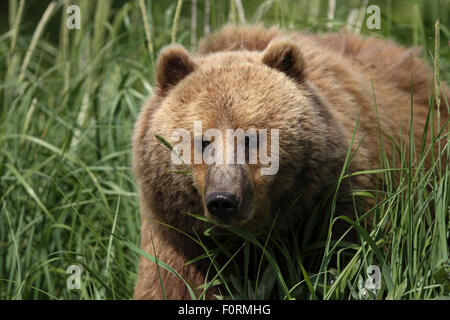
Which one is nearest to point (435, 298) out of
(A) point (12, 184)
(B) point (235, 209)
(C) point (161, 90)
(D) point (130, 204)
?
(B) point (235, 209)

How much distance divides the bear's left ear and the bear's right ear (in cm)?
44

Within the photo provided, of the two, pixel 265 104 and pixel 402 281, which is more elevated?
pixel 265 104

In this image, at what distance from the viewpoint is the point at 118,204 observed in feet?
12.6

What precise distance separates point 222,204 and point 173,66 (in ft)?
3.43

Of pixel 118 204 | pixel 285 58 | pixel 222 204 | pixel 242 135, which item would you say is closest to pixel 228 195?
pixel 222 204

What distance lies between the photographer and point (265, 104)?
3.64 m

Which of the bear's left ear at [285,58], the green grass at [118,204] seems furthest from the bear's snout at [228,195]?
the bear's left ear at [285,58]

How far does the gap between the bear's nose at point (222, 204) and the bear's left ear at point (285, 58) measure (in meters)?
0.95

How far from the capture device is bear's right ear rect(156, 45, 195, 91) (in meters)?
3.90

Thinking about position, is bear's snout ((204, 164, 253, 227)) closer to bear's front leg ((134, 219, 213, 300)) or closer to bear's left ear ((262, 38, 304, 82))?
bear's front leg ((134, 219, 213, 300))

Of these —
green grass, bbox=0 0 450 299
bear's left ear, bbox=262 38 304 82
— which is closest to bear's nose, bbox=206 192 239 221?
green grass, bbox=0 0 450 299

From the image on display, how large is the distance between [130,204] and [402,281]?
2338 millimetres

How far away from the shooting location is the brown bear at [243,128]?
3541 mm
